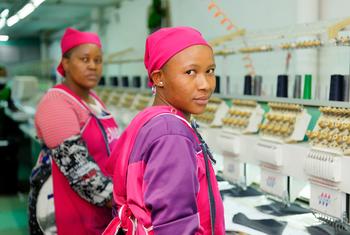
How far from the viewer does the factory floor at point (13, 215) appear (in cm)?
412

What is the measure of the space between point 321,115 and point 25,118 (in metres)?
4.51

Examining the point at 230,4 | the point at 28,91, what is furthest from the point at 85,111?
the point at 28,91

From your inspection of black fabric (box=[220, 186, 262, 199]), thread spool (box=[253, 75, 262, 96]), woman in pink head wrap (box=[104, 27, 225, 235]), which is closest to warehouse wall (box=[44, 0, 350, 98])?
thread spool (box=[253, 75, 262, 96])

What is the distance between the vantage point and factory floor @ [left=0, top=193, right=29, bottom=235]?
4125 mm

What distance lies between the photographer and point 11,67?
7.17 meters

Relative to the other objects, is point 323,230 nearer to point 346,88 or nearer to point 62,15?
point 346,88

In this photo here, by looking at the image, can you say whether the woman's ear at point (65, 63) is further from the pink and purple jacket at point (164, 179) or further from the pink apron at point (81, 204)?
the pink and purple jacket at point (164, 179)

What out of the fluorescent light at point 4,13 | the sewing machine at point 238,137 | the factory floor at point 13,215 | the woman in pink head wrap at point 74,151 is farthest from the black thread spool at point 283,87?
the factory floor at point 13,215

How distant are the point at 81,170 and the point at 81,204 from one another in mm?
222

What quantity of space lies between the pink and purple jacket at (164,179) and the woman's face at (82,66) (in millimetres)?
938

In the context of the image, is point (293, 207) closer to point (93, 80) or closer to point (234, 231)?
point (234, 231)

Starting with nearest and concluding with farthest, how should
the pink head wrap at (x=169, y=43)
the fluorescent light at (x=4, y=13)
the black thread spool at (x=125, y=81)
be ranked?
the pink head wrap at (x=169, y=43) < the fluorescent light at (x=4, y=13) < the black thread spool at (x=125, y=81)

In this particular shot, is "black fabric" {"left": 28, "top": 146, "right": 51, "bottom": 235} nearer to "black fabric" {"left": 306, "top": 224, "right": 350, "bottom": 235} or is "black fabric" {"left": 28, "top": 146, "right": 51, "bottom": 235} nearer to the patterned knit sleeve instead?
the patterned knit sleeve

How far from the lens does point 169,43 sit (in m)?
1.12
